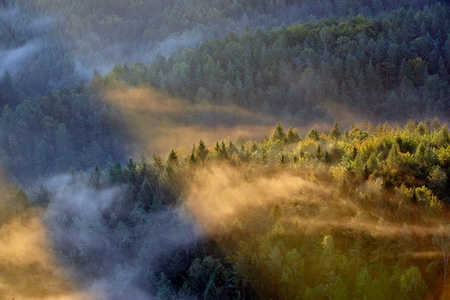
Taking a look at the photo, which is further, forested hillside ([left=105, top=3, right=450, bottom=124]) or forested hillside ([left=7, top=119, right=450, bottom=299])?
forested hillside ([left=105, top=3, right=450, bottom=124])

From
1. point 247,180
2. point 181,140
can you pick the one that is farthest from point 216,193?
point 181,140

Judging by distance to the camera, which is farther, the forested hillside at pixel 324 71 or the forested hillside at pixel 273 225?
the forested hillside at pixel 324 71

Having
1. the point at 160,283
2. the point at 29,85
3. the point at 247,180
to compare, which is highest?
the point at 29,85

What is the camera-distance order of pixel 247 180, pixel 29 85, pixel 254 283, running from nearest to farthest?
1. pixel 254 283
2. pixel 247 180
3. pixel 29 85

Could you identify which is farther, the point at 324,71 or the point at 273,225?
the point at 324,71

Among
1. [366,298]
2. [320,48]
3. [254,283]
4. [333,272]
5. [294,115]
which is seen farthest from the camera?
[320,48]

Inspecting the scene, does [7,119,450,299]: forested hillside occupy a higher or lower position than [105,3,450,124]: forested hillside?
lower

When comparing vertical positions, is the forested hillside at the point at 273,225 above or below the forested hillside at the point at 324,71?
below

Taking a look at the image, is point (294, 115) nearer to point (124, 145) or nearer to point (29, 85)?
point (124, 145)

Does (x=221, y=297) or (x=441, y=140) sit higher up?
(x=441, y=140)

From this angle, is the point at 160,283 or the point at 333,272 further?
the point at 160,283

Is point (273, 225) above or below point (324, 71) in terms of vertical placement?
below
